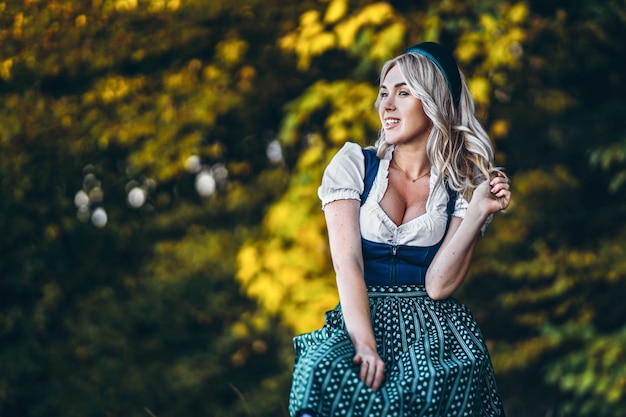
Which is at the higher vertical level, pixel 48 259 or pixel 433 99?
pixel 433 99

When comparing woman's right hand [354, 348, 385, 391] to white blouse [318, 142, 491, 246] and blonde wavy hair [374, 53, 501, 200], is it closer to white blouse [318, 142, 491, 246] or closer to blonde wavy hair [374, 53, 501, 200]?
white blouse [318, 142, 491, 246]

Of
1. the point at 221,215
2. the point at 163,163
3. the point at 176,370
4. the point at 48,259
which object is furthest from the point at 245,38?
the point at 176,370

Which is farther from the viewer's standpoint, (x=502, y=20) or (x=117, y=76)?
(x=117, y=76)

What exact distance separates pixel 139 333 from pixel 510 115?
3389 millimetres

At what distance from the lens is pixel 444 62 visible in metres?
2.73

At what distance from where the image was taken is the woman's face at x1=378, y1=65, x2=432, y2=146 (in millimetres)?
2730

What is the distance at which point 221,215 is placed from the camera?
7.75 m

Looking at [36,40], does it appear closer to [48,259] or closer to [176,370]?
[48,259]

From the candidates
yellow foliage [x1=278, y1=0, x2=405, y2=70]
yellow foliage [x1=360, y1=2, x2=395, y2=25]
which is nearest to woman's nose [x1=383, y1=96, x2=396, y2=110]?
yellow foliage [x1=278, y1=0, x2=405, y2=70]

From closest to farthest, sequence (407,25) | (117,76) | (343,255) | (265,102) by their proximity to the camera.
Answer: (343,255) < (407,25) < (117,76) < (265,102)

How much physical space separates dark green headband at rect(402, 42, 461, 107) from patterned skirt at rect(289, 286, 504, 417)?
0.60 meters

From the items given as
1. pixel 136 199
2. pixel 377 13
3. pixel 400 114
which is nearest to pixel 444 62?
pixel 400 114

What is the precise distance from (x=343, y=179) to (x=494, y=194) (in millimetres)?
426

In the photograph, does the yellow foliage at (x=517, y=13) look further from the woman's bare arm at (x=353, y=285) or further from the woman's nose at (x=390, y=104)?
the woman's bare arm at (x=353, y=285)
